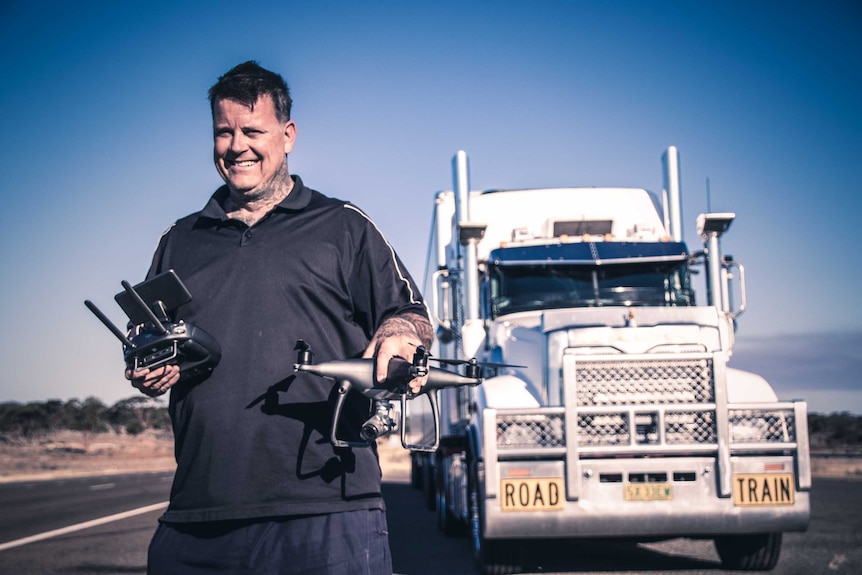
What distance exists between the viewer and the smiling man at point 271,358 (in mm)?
2762

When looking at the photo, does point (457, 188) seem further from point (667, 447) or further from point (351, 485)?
point (351, 485)

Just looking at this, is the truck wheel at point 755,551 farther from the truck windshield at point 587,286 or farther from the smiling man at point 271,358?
the smiling man at point 271,358

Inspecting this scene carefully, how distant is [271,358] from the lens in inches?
113

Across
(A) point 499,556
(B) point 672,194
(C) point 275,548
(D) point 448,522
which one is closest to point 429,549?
(D) point 448,522

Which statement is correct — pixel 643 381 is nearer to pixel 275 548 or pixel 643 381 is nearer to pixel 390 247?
pixel 390 247

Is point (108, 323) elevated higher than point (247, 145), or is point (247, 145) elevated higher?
point (247, 145)

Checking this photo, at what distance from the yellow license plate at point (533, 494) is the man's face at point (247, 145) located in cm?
532

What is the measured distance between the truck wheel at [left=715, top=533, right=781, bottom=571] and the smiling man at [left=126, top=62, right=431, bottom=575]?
22.7ft

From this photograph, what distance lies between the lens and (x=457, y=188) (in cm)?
1166

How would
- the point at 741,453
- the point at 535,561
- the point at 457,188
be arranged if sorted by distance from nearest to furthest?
the point at 741,453
the point at 535,561
the point at 457,188

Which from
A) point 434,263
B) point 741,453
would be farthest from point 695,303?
point 434,263

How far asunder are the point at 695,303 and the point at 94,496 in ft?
43.7

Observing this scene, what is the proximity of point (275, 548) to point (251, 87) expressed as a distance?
142 cm

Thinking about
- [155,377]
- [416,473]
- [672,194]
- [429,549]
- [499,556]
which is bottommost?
[416,473]
